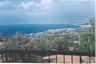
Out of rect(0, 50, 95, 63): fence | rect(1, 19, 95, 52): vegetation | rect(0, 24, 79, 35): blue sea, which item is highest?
rect(0, 24, 79, 35): blue sea

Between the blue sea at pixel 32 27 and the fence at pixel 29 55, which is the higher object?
the blue sea at pixel 32 27

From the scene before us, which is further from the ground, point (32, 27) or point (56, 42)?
point (32, 27)

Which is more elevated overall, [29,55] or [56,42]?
[56,42]

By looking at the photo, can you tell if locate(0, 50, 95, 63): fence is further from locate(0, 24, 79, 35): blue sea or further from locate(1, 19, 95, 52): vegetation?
locate(0, 24, 79, 35): blue sea

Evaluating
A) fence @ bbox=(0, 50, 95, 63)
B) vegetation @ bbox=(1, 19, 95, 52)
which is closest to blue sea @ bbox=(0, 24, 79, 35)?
vegetation @ bbox=(1, 19, 95, 52)

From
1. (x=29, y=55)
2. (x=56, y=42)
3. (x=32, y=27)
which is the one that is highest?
(x=32, y=27)

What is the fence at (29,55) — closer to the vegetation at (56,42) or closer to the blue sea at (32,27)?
the vegetation at (56,42)

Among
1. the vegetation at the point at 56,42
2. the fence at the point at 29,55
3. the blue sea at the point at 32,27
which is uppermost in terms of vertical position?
the blue sea at the point at 32,27

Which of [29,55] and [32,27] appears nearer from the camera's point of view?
[32,27]

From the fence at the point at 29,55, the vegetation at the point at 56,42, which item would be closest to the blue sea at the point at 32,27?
the vegetation at the point at 56,42

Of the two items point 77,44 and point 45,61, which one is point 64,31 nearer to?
point 77,44

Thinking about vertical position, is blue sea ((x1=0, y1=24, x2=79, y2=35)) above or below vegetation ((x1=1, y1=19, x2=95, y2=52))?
above
